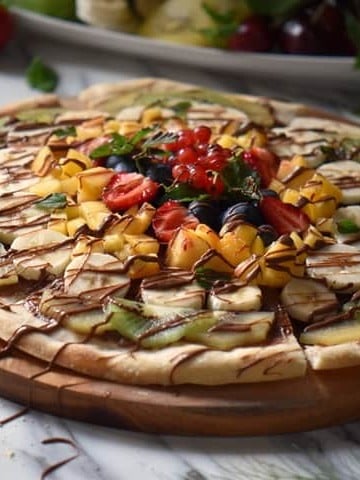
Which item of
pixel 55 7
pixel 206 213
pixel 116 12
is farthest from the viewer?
pixel 55 7

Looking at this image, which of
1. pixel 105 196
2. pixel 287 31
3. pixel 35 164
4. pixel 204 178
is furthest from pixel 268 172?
pixel 287 31

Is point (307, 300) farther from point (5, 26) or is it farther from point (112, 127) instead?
point (5, 26)

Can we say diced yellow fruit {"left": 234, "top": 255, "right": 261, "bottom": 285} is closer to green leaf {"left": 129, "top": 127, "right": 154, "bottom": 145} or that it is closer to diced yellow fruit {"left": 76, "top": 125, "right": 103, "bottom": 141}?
green leaf {"left": 129, "top": 127, "right": 154, "bottom": 145}

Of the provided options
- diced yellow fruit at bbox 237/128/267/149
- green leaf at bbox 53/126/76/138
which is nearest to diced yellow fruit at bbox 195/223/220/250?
diced yellow fruit at bbox 237/128/267/149

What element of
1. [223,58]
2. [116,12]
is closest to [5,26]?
[116,12]

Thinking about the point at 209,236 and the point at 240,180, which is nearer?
the point at 209,236

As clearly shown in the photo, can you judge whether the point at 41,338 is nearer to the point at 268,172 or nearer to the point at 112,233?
the point at 112,233
